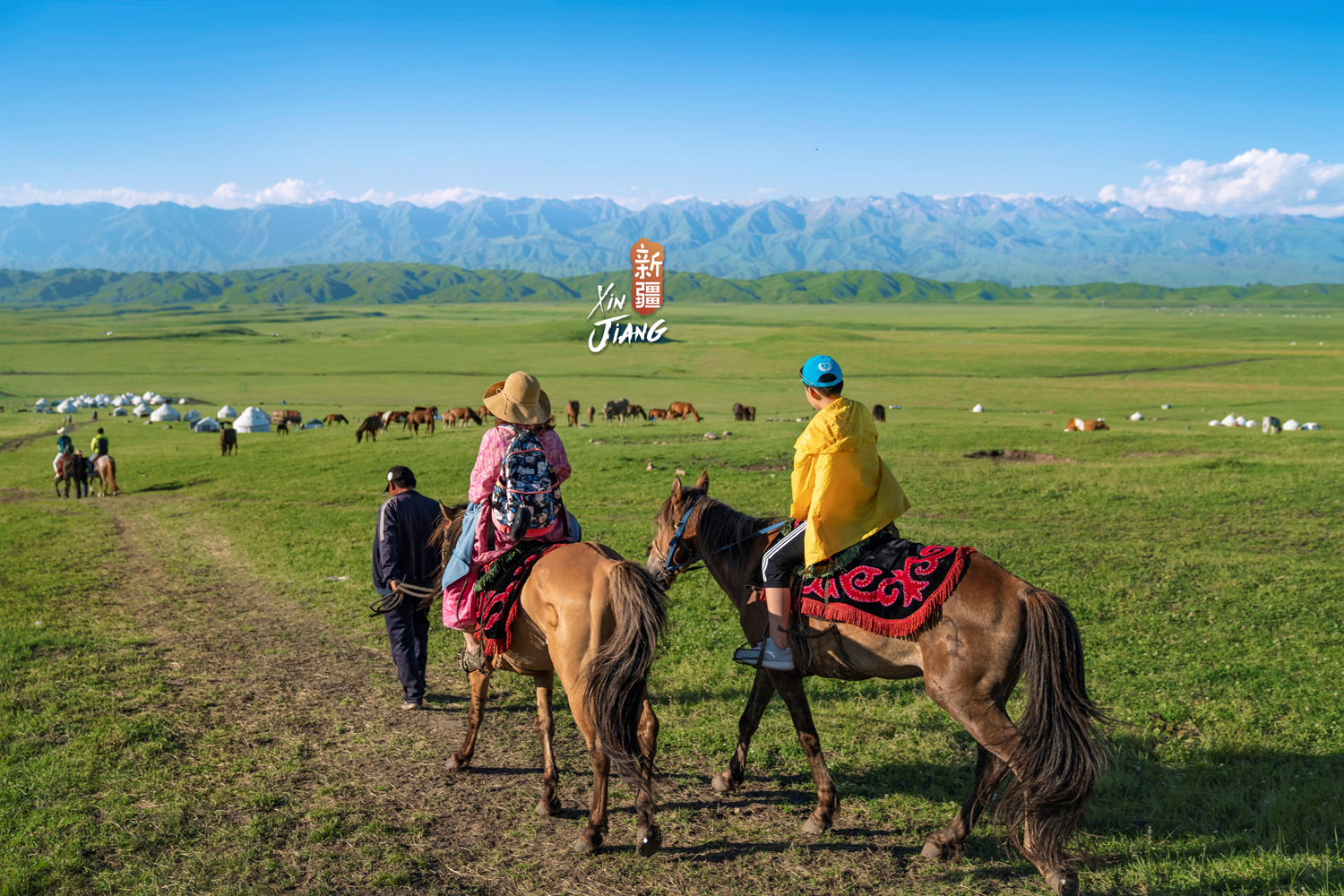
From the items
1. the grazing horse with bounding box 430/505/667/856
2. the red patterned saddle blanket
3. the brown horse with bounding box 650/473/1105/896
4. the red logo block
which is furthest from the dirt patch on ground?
the red logo block

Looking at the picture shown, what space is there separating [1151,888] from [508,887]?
4294 mm

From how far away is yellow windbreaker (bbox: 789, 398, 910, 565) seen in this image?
5.98 m

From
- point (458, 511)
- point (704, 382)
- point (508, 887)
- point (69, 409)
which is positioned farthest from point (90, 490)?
point (704, 382)

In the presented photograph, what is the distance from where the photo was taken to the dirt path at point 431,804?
18.8 feet

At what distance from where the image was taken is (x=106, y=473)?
974 inches

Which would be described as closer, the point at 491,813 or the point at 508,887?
the point at 508,887

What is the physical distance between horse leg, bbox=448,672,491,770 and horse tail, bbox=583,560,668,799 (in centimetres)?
192

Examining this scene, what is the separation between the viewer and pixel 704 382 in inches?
2766

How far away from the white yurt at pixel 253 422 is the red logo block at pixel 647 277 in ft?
74.7

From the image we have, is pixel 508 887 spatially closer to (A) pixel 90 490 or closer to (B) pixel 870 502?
(B) pixel 870 502

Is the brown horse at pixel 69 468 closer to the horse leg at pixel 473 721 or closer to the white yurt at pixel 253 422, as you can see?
the white yurt at pixel 253 422

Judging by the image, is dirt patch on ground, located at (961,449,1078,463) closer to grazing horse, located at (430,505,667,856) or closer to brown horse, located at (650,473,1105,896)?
brown horse, located at (650,473,1105,896)

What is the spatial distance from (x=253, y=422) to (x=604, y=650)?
4835 cm

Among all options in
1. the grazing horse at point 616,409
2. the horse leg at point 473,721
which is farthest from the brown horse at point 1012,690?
the grazing horse at point 616,409
